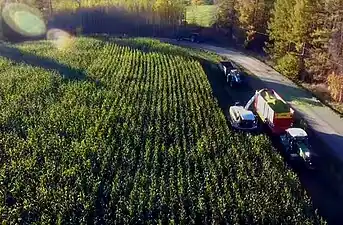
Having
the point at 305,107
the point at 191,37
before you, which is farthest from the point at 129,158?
the point at 191,37

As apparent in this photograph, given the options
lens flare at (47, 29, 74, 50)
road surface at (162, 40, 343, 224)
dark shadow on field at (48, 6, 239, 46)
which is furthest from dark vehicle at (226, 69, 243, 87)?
dark shadow on field at (48, 6, 239, 46)

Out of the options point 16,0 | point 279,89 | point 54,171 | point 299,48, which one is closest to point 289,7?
point 299,48

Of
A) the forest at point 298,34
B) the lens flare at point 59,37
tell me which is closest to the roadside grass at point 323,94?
the forest at point 298,34

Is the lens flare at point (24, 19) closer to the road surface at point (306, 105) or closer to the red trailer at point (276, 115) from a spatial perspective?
the road surface at point (306, 105)

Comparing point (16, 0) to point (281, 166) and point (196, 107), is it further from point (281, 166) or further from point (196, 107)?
point (281, 166)

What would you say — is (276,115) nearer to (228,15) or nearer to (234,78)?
(234,78)

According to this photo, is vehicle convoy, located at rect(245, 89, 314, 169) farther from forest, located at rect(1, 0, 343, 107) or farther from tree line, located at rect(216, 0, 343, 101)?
forest, located at rect(1, 0, 343, 107)

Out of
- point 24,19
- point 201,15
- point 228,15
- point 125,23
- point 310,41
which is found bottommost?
point 125,23
